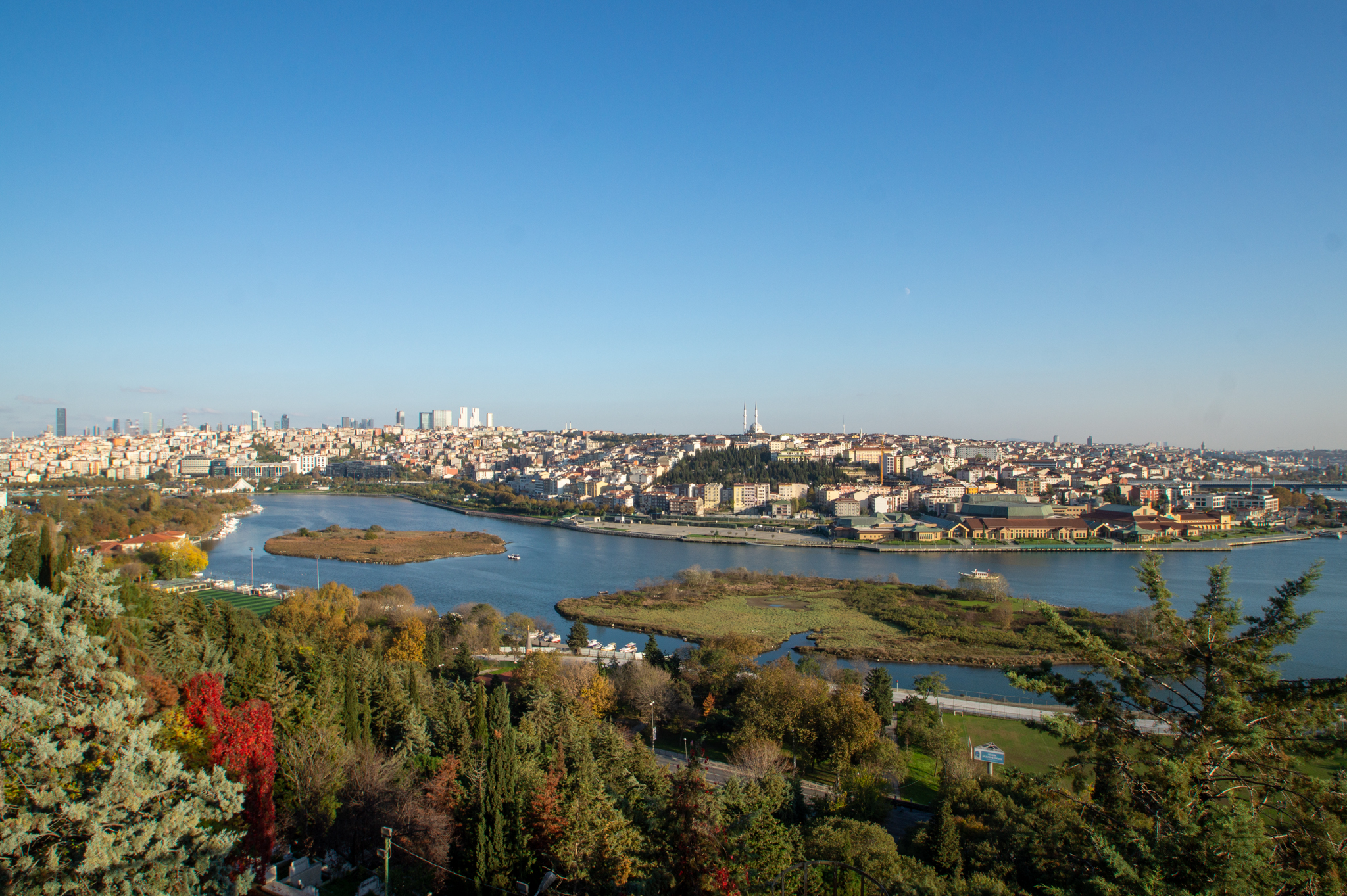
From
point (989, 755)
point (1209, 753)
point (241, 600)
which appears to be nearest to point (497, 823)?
point (1209, 753)

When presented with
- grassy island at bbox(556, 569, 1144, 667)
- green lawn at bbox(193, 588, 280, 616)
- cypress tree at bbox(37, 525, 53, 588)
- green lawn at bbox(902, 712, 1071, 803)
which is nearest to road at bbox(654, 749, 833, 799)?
green lawn at bbox(902, 712, 1071, 803)

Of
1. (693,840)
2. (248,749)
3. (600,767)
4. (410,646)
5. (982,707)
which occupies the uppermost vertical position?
(693,840)

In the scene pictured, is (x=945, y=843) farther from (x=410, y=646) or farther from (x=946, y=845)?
(x=410, y=646)

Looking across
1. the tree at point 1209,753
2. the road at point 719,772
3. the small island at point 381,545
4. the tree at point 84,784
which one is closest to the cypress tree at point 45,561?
the tree at point 84,784

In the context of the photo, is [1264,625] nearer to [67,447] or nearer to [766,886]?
[766,886]

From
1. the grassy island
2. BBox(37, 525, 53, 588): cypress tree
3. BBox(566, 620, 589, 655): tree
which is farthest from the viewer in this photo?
the grassy island

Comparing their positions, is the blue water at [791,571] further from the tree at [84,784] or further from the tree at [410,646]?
the tree at [84,784]

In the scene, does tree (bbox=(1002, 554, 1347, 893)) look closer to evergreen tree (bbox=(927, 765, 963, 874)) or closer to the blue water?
evergreen tree (bbox=(927, 765, 963, 874))

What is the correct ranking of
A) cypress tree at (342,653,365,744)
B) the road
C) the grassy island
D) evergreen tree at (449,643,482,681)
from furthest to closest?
the grassy island, evergreen tree at (449,643,482,681), the road, cypress tree at (342,653,365,744)
